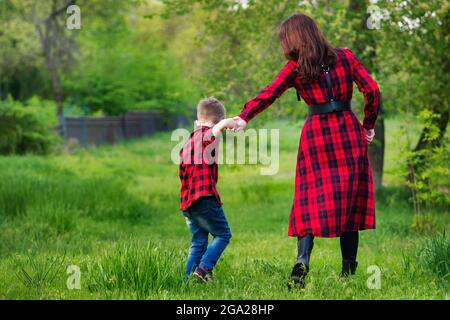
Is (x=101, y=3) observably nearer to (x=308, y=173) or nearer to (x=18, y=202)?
(x=18, y=202)

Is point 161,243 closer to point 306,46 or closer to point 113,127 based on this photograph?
point 306,46

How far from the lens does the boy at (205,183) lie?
16.0 feet

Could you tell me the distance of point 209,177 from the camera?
488cm

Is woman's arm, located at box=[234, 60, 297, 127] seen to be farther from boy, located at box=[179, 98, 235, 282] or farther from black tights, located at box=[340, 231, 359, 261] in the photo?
black tights, located at box=[340, 231, 359, 261]

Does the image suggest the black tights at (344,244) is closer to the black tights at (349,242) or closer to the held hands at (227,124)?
the black tights at (349,242)

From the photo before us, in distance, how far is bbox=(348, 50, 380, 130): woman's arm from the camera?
481cm

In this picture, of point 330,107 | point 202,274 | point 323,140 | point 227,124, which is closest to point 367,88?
point 330,107

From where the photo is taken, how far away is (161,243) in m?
6.44

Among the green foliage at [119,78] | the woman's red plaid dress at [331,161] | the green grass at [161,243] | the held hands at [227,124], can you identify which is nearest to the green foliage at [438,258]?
the green grass at [161,243]

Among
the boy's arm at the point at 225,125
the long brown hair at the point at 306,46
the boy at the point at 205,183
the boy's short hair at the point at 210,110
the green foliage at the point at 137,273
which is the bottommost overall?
the green foliage at the point at 137,273

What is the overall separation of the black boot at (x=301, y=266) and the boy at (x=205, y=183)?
55 cm

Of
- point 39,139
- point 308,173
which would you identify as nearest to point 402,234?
point 308,173

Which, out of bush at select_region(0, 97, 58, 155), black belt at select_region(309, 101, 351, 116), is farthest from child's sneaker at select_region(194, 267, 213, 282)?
bush at select_region(0, 97, 58, 155)
